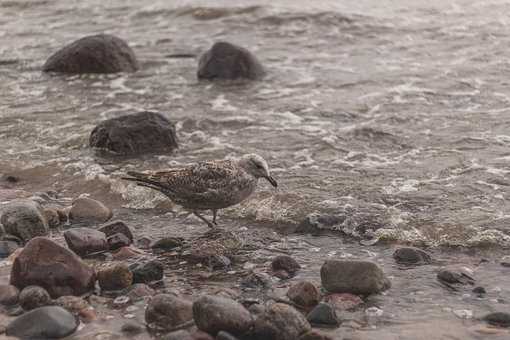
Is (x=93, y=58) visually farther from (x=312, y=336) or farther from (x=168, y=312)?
(x=312, y=336)

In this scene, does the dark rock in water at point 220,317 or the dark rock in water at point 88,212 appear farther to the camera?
the dark rock in water at point 88,212

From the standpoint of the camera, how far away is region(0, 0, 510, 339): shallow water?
8.97m

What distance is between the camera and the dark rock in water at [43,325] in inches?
254

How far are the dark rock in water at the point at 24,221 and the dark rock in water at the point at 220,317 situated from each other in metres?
3.14

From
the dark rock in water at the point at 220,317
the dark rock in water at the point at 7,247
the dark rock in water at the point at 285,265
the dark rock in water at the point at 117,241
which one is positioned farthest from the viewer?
the dark rock in water at the point at 117,241

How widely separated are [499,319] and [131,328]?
10.4ft

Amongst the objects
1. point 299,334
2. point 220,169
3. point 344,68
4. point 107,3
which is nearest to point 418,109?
point 344,68

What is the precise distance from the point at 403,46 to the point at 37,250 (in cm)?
1327

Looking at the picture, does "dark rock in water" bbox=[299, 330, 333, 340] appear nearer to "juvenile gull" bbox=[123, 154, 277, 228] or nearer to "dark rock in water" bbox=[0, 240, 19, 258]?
"juvenile gull" bbox=[123, 154, 277, 228]

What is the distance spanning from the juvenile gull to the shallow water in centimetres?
52

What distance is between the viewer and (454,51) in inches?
704

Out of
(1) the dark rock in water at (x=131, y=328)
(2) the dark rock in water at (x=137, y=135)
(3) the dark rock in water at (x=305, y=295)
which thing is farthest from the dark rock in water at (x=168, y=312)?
(2) the dark rock in water at (x=137, y=135)

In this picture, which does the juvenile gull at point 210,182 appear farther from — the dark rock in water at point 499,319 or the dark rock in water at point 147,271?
the dark rock in water at point 499,319

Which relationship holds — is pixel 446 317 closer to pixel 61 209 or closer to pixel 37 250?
pixel 37 250
